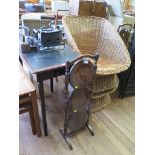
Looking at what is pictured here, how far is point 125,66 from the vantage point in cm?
204

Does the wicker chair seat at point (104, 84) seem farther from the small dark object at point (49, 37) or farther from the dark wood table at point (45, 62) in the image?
the small dark object at point (49, 37)

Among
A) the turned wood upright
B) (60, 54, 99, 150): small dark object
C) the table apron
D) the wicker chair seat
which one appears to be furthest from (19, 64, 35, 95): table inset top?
the wicker chair seat

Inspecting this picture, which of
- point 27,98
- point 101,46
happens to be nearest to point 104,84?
point 101,46

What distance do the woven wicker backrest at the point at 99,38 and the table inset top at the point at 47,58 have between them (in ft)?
1.31

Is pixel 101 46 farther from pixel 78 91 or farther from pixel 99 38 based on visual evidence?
pixel 78 91

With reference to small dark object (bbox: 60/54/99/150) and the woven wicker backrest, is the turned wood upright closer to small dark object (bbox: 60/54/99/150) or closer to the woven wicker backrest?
small dark object (bbox: 60/54/99/150)

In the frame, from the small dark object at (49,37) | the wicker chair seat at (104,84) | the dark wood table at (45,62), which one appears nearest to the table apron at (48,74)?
the dark wood table at (45,62)

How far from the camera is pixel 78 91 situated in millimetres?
1530

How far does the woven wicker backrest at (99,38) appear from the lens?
2199 mm

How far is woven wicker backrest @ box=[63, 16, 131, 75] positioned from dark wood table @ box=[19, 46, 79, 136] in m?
0.44
